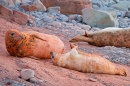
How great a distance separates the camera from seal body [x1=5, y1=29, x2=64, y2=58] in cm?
529

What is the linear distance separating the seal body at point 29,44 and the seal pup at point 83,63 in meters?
0.29

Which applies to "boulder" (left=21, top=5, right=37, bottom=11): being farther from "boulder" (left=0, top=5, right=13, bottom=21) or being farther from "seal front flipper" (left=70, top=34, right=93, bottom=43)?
"seal front flipper" (left=70, top=34, right=93, bottom=43)

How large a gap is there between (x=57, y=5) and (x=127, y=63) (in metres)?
7.16

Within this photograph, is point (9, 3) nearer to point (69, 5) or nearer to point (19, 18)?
point (19, 18)

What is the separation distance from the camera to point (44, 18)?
10758mm

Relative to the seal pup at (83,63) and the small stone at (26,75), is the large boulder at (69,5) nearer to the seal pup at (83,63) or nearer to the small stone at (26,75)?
the seal pup at (83,63)

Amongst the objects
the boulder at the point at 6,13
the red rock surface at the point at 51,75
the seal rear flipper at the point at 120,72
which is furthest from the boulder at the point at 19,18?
the seal rear flipper at the point at 120,72

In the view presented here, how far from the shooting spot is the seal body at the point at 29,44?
529cm

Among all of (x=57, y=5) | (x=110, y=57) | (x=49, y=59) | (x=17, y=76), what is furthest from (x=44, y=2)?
(x=17, y=76)

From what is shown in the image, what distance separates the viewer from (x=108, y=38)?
322 inches

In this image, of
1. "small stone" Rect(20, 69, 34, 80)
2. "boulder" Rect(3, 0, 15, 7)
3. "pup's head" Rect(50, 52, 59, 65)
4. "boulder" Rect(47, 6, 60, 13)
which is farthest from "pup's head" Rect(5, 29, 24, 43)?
"boulder" Rect(47, 6, 60, 13)

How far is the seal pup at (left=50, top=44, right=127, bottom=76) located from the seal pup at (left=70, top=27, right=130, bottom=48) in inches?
108

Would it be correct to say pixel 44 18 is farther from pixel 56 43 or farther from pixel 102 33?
pixel 56 43

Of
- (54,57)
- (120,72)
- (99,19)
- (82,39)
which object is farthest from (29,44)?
(99,19)
